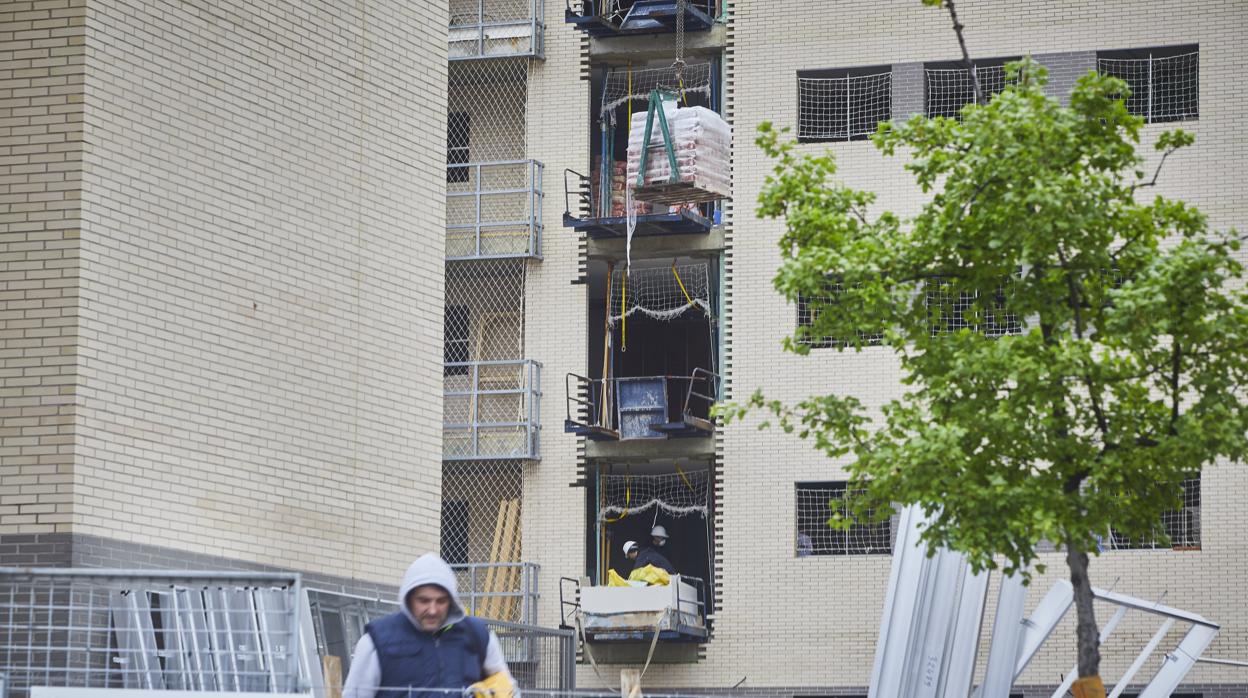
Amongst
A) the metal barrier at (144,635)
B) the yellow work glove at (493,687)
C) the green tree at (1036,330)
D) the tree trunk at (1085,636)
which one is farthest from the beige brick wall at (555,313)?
the yellow work glove at (493,687)

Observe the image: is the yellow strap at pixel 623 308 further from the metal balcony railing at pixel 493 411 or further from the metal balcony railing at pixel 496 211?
the metal balcony railing at pixel 493 411

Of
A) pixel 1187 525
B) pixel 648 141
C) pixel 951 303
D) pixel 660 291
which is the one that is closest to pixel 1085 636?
pixel 951 303

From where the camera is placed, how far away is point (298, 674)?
13.3 m

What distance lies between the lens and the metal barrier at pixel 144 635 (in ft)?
45.3

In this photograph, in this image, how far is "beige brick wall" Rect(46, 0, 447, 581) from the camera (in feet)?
50.5

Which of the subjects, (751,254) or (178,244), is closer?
(178,244)

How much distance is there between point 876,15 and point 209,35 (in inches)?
711

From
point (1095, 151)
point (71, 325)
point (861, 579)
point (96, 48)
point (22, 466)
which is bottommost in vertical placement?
point (861, 579)

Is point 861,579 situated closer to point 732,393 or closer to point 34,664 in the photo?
point 732,393

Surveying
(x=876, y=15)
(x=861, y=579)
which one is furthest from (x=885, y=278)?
(x=876, y=15)

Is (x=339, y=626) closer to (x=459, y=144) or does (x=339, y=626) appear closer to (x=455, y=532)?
(x=455, y=532)

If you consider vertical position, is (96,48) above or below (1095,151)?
above

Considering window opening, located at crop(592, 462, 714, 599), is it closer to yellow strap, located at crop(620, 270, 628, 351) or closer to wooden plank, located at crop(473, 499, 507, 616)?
wooden plank, located at crop(473, 499, 507, 616)

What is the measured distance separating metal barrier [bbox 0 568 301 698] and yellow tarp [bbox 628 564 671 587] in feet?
50.0
